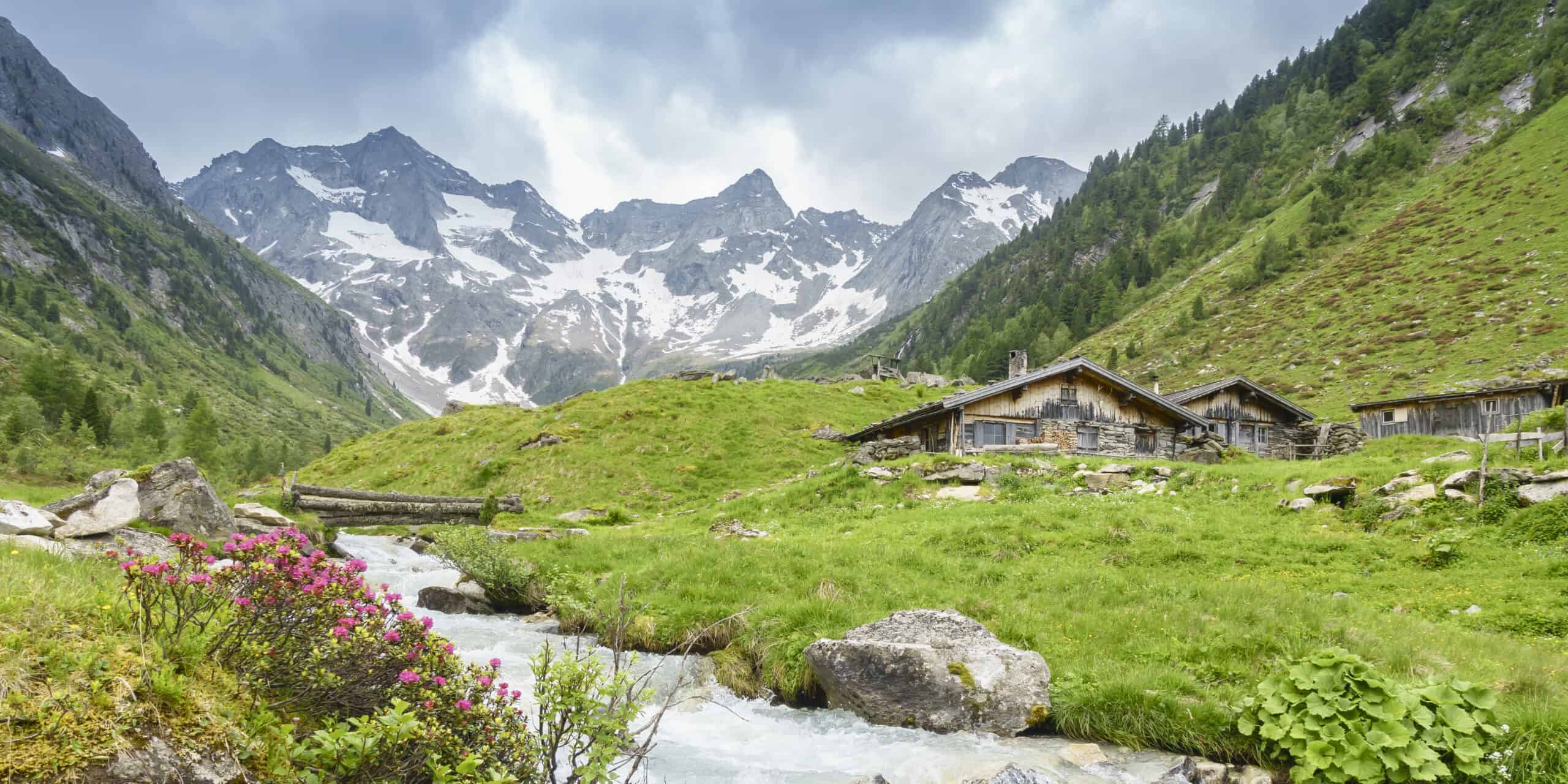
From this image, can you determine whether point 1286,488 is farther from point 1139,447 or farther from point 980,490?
point 1139,447

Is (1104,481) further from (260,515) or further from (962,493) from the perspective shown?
(260,515)

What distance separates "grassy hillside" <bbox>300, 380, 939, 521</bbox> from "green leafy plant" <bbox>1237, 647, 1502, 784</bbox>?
28476mm

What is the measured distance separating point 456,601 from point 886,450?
22.0 meters

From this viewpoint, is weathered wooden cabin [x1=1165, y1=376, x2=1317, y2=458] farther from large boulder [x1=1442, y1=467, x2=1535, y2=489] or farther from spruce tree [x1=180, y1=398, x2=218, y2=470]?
spruce tree [x1=180, y1=398, x2=218, y2=470]

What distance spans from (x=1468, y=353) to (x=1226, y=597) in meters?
65.9

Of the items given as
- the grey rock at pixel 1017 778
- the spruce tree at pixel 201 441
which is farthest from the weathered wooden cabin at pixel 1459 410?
the spruce tree at pixel 201 441

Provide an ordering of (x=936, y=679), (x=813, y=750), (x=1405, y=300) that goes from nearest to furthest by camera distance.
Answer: (x=813, y=750), (x=936, y=679), (x=1405, y=300)

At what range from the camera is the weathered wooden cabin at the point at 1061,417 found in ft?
117

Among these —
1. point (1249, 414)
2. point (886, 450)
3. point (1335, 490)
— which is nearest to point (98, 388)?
point (886, 450)

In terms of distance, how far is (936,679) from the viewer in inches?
388

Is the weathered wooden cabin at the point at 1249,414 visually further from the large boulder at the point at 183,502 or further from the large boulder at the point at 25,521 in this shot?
the large boulder at the point at 25,521

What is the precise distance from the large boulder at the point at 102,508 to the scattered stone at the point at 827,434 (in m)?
34.1

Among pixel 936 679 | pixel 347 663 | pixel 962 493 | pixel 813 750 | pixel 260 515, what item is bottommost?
pixel 813 750

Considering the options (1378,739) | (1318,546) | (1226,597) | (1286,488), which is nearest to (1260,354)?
(1286,488)
